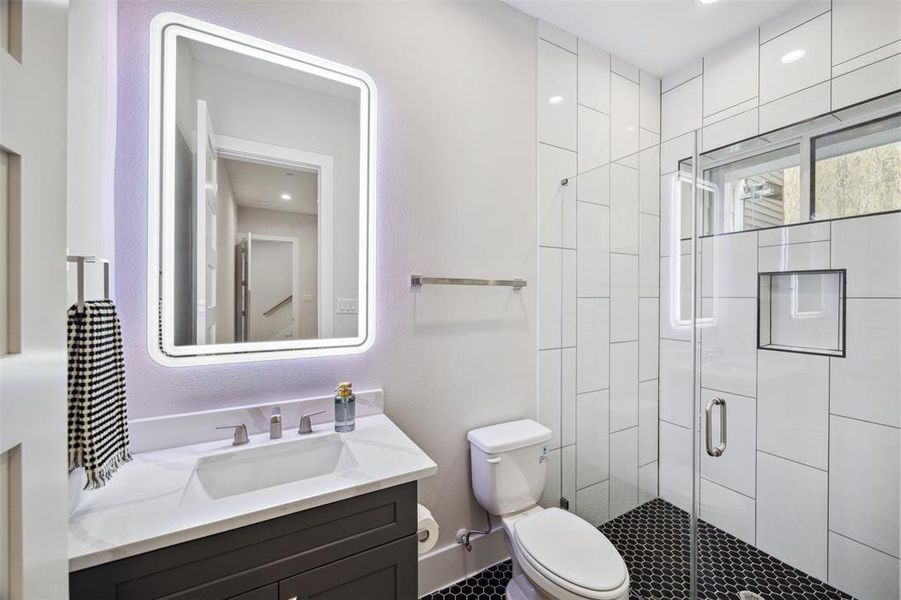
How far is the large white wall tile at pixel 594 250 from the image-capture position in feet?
6.20

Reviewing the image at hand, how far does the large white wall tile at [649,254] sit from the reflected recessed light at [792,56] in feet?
3.35

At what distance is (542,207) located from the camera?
6.38ft

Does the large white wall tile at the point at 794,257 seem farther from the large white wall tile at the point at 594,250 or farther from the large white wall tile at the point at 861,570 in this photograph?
the large white wall tile at the point at 861,570

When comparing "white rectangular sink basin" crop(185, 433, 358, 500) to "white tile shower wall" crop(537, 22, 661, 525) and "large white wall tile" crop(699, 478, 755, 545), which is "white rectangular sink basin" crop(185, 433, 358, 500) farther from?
"large white wall tile" crop(699, 478, 755, 545)

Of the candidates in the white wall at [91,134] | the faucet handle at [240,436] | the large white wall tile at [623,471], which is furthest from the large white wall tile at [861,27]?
the faucet handle at [240,436]

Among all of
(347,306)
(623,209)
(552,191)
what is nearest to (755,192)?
(623,209)

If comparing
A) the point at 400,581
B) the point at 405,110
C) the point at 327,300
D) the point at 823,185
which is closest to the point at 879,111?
the point at 823,185

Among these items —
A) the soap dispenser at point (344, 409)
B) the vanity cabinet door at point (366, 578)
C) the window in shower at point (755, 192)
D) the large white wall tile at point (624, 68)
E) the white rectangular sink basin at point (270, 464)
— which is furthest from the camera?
the large white wall tile at point (624, 68)

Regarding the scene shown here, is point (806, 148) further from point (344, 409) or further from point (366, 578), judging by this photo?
Answer: point (366, 578)

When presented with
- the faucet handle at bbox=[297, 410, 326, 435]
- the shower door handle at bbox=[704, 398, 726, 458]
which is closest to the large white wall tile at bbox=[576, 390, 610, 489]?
the shower door handle at bbox=[704, 398, 726, 458]

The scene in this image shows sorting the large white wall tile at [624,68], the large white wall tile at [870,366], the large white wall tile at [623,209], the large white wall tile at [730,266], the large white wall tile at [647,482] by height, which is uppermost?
the large white wall tile at [624,68]

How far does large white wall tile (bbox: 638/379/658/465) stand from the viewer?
1921mm

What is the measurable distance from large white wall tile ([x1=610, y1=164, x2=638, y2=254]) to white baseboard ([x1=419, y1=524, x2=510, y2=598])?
1.52 metres

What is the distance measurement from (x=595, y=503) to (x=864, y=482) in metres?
1.07
